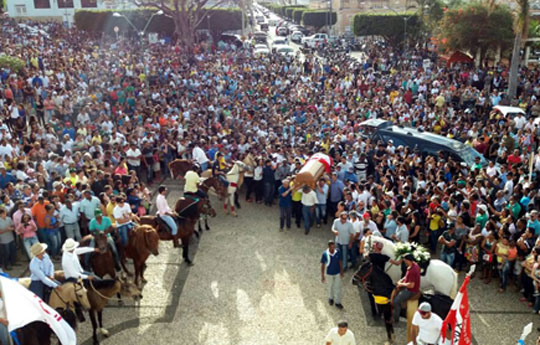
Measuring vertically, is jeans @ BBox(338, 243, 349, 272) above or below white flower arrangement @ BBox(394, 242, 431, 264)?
below

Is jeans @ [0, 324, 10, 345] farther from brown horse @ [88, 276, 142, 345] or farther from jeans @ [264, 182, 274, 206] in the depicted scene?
jeans @ [264, 182, 274, 206]

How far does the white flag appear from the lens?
6375 mm

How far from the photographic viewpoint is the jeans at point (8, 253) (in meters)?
10.6

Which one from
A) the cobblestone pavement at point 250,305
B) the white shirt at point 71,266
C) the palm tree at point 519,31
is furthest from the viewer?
the palm tree at point 519,31

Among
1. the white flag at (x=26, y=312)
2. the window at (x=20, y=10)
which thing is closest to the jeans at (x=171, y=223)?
the white flag at (x=26, y=312)

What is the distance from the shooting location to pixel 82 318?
840 cm

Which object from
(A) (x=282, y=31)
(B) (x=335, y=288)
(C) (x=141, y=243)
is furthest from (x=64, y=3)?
(B) (x=335, y=288)

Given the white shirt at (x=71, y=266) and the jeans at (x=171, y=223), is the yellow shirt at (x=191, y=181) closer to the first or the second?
the jeans at (x=171, y=223)

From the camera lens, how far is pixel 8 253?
1076cm

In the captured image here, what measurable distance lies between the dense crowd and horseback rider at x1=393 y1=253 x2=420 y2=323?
86.6 inches

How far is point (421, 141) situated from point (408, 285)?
8711mm

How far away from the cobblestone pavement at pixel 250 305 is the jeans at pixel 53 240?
2136 mm

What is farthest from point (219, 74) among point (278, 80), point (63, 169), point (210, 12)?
point (210, 12)

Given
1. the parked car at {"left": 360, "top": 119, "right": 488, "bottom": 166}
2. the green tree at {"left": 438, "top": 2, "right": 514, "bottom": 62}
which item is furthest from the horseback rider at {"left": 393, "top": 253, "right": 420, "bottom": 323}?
the green tree at {"left": 438, "top": 2, "right": 514, "bottom": 62}
